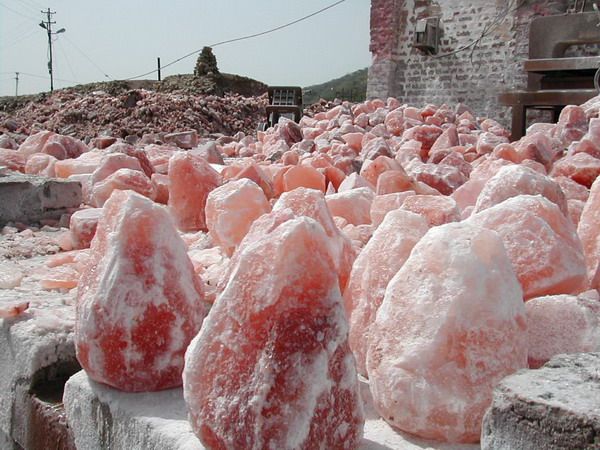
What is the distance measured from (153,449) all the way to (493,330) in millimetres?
585

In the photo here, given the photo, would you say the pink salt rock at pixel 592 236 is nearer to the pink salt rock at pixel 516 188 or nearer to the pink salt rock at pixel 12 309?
the pink salt rock at pixel 516 188

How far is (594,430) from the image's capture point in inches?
31.1

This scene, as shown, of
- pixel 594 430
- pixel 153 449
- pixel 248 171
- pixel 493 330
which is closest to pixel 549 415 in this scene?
pixel 594 430

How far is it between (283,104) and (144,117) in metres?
2.34

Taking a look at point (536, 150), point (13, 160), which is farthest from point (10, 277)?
point (13, 160)

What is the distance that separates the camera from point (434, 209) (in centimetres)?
172

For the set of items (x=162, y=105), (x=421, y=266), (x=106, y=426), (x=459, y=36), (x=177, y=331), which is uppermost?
(x=459, y=36)

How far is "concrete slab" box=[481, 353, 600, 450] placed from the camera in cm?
81

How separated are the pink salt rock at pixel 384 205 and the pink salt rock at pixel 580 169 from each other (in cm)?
113

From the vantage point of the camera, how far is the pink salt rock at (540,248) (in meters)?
1.33

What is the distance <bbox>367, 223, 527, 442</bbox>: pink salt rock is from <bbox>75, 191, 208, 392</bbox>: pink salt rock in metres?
0.40

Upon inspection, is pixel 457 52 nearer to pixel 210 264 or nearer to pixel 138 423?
pixel 210 264

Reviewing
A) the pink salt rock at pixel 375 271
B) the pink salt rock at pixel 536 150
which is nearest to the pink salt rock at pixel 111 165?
the pink salt rock at pixel 536 150

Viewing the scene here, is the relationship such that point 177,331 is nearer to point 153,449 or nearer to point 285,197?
point 153,449
